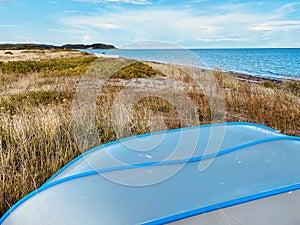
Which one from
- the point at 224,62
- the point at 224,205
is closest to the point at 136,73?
the point at 224,205

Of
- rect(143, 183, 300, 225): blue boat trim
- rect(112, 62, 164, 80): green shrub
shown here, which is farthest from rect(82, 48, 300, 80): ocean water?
rect(143, 183, 300, 225): blue boat trim

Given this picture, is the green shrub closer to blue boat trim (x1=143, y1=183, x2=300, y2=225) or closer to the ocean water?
the ocean water

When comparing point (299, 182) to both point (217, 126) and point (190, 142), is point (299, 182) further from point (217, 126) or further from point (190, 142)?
point (217, 126)

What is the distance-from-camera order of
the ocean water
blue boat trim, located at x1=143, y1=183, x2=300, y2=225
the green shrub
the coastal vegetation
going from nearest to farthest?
blue boat trim, located at x1=143, y1=183, x2=300, y2=225
the coastal vegetation
the ocean water
the green shrub

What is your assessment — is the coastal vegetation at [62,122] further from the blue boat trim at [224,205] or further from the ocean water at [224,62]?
the blue boat trim at [224,205]

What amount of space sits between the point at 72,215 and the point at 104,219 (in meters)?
0.21

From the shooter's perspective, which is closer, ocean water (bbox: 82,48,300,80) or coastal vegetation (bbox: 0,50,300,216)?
coastal vegetation (bbox: 0,50,300,216)

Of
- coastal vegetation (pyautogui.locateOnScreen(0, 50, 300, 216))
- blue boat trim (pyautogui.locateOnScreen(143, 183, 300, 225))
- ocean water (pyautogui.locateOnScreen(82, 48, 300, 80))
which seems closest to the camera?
blue boat trim (pyautogui.locateOnScreen(143, 183, 300, 225))

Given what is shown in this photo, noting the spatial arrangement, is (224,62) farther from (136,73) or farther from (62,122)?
(62,122)

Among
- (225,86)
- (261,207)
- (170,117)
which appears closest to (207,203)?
(261,207)

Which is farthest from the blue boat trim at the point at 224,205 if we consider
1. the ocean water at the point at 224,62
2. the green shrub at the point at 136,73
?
the green shrub at the point at 136,73

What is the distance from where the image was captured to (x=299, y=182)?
68.3 inches

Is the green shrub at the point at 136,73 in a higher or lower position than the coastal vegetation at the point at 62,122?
higher

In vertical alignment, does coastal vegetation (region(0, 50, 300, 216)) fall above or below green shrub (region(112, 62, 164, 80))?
below
